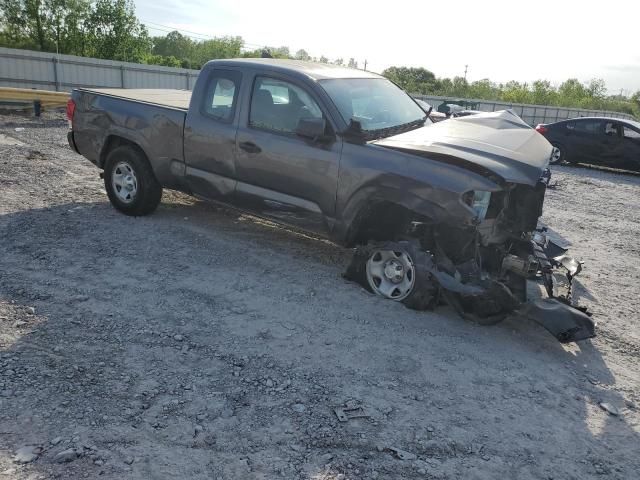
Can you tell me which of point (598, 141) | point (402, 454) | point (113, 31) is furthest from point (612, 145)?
point (113, 31)

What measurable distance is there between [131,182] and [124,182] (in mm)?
113

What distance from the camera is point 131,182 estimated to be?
21.0 feet

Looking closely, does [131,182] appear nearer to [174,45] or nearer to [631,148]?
[631,148]

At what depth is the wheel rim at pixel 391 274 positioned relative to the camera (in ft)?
14.9

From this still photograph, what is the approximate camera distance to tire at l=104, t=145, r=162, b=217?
6246 millimetres

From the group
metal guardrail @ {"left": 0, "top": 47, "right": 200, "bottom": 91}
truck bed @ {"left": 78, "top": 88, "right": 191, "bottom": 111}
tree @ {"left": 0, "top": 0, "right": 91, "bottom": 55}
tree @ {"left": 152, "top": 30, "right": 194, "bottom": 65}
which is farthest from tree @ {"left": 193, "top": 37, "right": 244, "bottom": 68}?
truck bed @ {"left": 78, "top": 88, "right": 191, "bottom": 111}

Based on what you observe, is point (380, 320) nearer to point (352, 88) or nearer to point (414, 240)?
point (414, 240)

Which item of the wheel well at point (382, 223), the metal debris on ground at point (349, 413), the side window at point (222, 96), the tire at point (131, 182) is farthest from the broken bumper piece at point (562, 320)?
the tire at point (131, 182)

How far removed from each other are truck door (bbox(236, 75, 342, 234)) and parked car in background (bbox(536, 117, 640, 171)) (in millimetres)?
10881

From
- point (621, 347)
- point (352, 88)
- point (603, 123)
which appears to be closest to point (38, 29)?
point (603, 123)

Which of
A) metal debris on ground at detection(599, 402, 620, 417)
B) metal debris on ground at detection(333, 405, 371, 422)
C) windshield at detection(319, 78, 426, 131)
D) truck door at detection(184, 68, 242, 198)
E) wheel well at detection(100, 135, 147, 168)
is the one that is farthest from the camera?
wheel well at detection(100, 135, 147, 168)

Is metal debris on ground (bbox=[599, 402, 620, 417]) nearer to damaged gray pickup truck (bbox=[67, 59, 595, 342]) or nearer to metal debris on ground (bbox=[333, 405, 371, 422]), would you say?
damaged gray pickup truck (bbox=[67, 59, 595, 342])

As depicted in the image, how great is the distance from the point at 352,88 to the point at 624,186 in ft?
31.1

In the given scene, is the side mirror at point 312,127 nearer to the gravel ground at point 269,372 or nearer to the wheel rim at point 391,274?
the wheel rim at point 391,274
